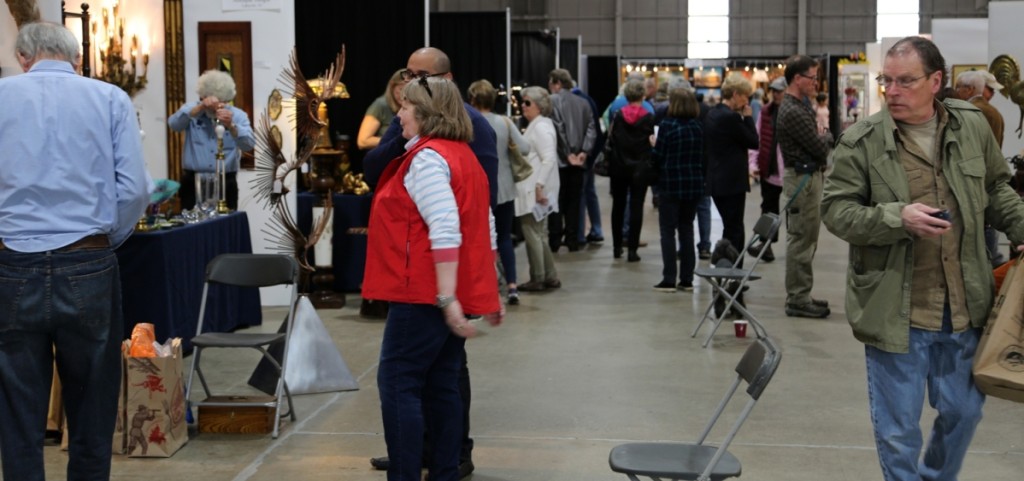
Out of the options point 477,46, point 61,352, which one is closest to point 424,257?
point 61,352

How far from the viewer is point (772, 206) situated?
996 centimetres

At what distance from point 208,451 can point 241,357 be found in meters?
1.73

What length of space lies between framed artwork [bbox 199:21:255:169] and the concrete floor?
129 cm

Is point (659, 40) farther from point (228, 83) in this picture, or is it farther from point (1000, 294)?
point (1000, 294)

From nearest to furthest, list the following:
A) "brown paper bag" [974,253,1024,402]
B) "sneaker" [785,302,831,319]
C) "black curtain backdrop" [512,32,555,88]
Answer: "brown paper bag" [974,253,1024,402]
"sneaker" [785,302,831,319]
"black curtain backdrop" [512,32,555,88]

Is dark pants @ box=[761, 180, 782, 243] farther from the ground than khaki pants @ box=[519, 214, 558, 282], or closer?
farther from the ground

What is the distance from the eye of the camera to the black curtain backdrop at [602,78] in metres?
20.8

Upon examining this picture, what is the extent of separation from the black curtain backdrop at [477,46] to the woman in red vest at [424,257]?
854 cm

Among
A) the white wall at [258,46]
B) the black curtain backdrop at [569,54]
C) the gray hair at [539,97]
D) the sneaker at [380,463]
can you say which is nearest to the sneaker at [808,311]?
the gray hair at [539,97]

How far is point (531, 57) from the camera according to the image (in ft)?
49.3

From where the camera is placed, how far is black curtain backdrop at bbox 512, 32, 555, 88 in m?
14.9

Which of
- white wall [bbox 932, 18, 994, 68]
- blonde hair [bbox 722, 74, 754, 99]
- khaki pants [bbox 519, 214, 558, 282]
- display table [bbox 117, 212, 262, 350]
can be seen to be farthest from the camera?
white wall [bbox 932, 18, 994, 68]

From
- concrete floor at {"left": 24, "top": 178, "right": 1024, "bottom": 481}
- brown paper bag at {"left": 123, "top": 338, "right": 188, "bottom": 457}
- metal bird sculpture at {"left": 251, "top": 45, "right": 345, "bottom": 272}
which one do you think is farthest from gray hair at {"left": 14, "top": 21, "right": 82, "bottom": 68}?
metal bird sculpture at {"left": 251, "top": 45, "right": 345, "bottom": 272}

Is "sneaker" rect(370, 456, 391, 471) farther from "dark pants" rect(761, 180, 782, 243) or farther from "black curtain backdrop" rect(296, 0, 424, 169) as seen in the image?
"dark pants" rect(761, 180, 782, 243)
